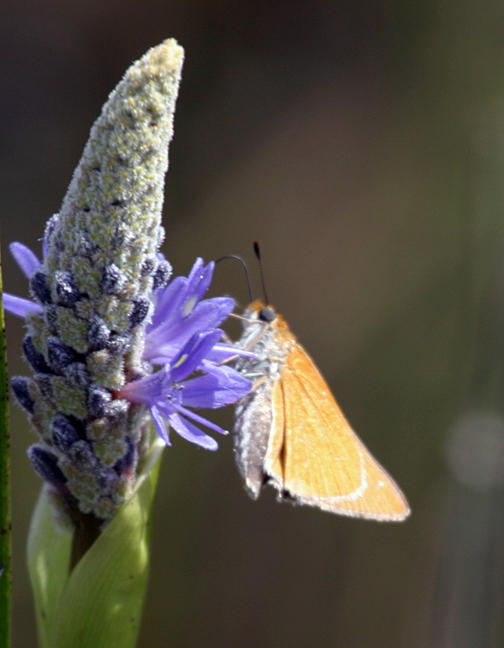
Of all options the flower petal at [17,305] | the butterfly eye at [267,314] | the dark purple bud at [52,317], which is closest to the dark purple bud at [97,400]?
the dark purple bud at [52,317]

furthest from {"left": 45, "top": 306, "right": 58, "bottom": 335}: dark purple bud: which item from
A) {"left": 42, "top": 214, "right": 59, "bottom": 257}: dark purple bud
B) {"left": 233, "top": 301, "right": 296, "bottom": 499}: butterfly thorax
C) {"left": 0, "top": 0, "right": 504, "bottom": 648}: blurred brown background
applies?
{"left": 0, "top": 0, "right": 504, "bottom": 648}: blurred brown background

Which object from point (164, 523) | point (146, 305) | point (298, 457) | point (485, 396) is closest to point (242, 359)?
point (298, 457)

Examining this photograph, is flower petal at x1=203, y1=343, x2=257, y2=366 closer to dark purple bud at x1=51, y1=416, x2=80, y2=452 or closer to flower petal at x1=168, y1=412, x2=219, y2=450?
flower petal at x1=168, y1=412, x2=219, y2=450

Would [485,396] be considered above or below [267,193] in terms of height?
below

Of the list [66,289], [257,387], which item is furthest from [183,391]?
[257,387]

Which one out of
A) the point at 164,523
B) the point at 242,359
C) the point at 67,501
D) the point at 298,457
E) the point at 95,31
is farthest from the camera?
the point at 95,31

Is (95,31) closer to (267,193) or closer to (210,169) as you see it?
(210,169)
